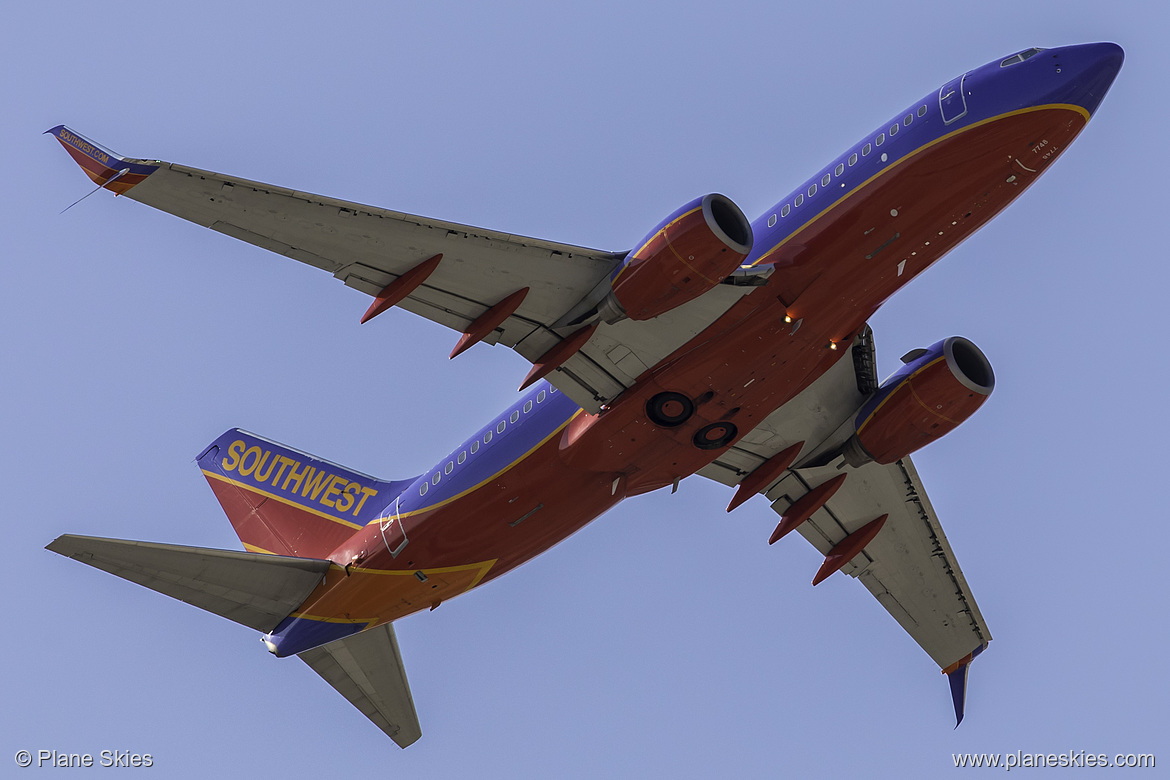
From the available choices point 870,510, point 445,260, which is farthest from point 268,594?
point 870,510

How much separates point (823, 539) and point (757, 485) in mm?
4502

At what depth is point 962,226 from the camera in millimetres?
28125

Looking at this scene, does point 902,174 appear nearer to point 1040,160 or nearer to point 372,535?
point 1040,160

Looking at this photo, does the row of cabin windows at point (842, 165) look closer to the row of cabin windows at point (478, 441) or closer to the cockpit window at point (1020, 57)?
the cockpit window at point (1020, 57)

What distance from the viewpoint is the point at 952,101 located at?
27.5 metres

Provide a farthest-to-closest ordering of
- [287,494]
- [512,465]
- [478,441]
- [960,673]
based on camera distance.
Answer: [960,673]
[287,494]
[478,441]
[512,465]

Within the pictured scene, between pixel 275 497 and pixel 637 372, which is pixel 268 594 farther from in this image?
pixel 637 372

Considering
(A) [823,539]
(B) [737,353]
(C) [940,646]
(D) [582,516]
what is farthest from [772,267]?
(C) [940,646]

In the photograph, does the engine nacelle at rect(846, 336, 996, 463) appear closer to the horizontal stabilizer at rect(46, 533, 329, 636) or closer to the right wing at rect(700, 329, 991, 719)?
the right wing at rect(700, 329, 991, 719)

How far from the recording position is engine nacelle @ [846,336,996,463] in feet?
103

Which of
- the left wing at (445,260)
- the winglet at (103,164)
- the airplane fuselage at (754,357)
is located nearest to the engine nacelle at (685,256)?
the left wing at (445,260)

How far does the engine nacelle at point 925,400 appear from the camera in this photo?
3150 cm

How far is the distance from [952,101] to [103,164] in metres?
17.2

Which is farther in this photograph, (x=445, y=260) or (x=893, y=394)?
(x=893, y=394)
